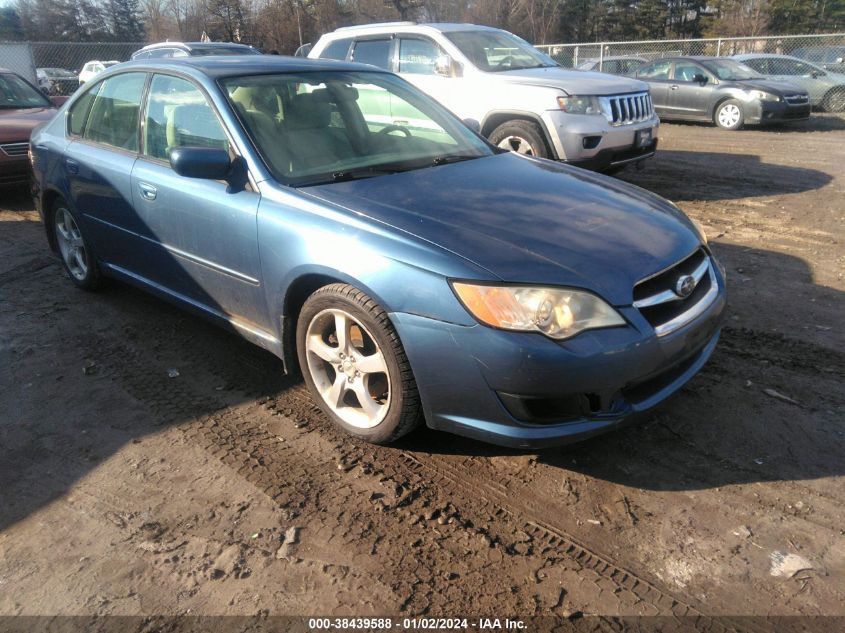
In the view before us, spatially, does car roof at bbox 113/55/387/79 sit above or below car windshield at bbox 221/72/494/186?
above

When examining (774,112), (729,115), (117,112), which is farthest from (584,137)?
(729,115)

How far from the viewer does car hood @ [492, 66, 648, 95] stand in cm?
724

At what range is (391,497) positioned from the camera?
9.33 ft

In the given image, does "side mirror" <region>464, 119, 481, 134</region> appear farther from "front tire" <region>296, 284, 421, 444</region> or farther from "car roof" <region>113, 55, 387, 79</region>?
"front tire" <region>296, 284, 421, 444</region>

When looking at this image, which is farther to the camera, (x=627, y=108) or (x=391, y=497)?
(x=627, y=108)

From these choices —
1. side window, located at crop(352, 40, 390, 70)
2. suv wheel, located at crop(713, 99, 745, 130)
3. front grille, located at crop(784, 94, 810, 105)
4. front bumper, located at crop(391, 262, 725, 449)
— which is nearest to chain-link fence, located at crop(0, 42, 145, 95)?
side window, located at crop(352, 40, 390, 70)

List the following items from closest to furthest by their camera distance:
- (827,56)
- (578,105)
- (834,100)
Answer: (578,105) → (834,100) → (827,56)

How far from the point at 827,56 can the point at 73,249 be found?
62.2ft

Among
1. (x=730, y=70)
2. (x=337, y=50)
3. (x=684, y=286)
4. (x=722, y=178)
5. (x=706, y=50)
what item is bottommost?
(x=722, y=178)

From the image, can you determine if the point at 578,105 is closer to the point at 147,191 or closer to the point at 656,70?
the point at 147,191

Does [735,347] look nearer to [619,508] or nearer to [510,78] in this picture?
[619,508]

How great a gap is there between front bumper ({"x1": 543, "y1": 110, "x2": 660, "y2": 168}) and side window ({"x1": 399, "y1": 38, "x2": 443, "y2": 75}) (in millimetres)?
1822

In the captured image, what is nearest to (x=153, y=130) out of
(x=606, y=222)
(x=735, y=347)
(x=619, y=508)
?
(x=606, y=222)

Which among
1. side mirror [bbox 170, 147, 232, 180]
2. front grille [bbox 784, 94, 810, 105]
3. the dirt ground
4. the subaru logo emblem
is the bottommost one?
the dirt ground
